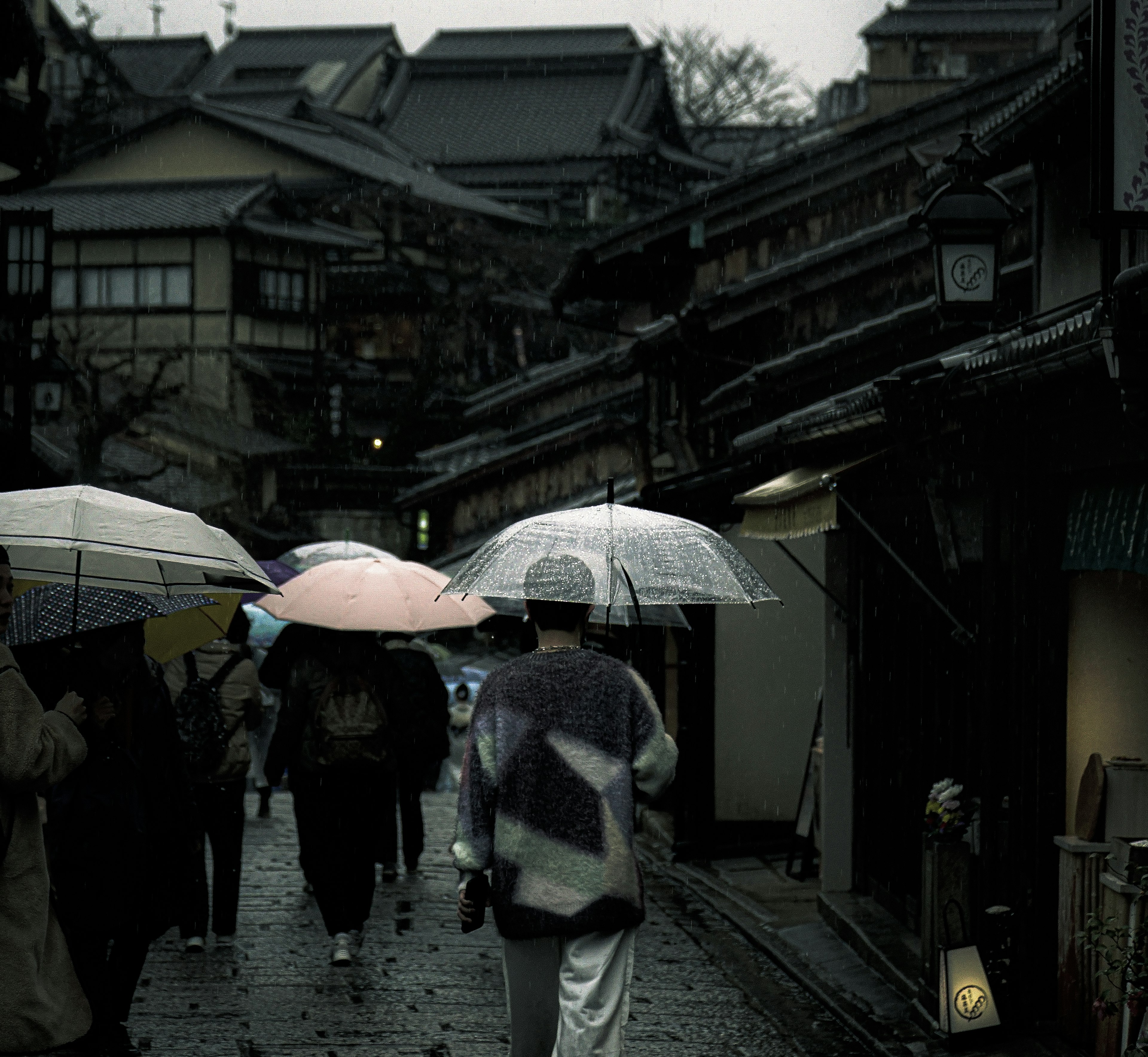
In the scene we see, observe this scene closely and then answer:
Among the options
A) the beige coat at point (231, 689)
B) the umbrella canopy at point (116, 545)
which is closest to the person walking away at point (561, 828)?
the umbrella canopy at point (116, 545)

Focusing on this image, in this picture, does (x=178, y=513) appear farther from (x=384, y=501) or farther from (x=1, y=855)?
(x=384, y=501)

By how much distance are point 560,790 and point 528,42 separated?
54.2 m

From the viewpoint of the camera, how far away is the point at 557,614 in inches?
201

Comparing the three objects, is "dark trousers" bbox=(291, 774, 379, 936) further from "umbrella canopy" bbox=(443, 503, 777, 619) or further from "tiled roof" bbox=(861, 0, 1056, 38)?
"tiled roof" bbox=(861, 0, 1056, 38)

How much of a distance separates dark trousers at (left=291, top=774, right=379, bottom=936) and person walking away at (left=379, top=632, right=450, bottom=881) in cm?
33

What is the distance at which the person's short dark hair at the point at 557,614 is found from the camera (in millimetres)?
5105

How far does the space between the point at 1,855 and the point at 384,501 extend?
30.4 metres

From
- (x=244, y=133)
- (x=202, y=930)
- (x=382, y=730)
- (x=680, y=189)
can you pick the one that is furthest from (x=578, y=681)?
(x=680, y=189)

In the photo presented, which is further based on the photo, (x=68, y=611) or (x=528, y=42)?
(x=528, y=42)

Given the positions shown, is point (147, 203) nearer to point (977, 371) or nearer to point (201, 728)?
point (201, 728)

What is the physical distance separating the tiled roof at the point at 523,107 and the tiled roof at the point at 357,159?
439 cm

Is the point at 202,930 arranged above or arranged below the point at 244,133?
below

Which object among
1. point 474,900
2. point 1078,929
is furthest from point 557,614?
point 1078,929

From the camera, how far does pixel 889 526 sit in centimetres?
1029
